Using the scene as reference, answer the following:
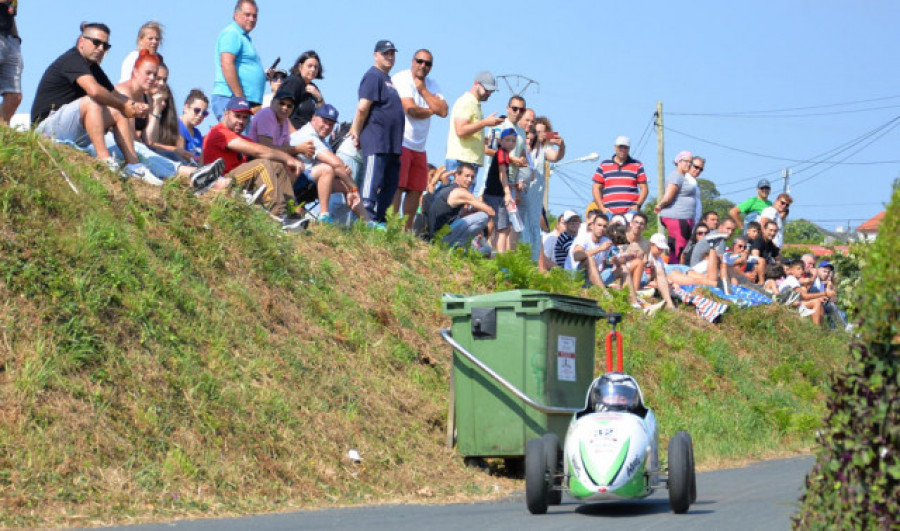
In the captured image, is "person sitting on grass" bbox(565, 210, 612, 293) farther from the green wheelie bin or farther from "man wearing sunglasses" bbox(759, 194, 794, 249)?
the green wheelie bin

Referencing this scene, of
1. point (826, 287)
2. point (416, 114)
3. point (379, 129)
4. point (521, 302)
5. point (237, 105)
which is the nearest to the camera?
point (521, 302)

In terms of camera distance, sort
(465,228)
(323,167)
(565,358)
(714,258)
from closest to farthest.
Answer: (565,358)
(323,167)
(465,228)
(714,258)

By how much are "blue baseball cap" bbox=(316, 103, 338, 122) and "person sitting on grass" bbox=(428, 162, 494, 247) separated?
239 cm

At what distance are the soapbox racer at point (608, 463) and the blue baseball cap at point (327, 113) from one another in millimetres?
6430

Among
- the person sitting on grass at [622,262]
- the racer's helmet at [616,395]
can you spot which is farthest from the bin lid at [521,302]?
the person sitting on grass at [622,262]

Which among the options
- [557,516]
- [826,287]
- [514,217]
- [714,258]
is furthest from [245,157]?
[826,287]

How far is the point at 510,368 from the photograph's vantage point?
464 inches

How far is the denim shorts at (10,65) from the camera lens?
1251cm

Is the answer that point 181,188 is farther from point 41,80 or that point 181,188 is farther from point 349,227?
point 349,227

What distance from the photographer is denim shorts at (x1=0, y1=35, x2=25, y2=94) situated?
492 inches

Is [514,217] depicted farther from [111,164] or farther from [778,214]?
[778,214]

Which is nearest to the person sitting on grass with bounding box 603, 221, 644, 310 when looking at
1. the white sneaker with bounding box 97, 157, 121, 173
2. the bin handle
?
the bin handle

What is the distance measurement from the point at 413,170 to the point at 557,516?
778 centimetres

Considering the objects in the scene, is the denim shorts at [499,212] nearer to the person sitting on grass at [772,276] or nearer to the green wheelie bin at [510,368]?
the green wheelie bin at [510,368]
